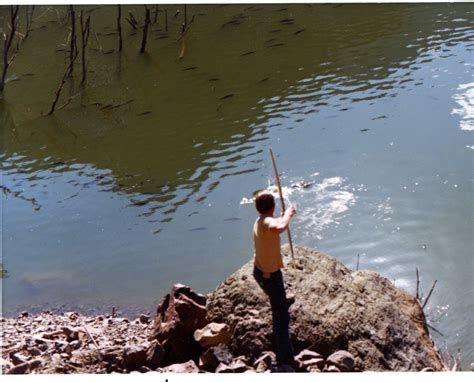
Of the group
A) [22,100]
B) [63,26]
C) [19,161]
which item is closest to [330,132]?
[19,161]

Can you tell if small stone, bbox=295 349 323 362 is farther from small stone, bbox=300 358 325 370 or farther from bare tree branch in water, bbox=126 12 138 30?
bare tree branch in water, bbox=126 12 138 30

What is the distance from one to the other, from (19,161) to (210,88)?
4.57 meters

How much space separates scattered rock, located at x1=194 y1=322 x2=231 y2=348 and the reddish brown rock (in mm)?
171

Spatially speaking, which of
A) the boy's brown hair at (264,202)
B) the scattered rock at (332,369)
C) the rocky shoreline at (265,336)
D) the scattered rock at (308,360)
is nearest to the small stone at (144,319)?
the rocky shoreline at (265,336)

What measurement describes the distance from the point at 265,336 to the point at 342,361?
0.65m

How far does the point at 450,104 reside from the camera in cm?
1353

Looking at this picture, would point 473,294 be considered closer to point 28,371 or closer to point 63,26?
point 28,371

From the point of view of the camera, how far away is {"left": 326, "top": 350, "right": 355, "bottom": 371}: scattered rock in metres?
5.73

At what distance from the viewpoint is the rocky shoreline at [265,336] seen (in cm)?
595

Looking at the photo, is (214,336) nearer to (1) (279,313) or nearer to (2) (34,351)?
(1) (279,313)

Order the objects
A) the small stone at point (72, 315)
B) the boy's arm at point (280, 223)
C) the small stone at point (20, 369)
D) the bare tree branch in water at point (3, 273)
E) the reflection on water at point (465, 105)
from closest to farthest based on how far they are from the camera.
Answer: the boy's arm at point (280, 223) → the small stone at point (20, 369) → the small stone at point (72, 315) → the bare tree branch in water at point (3, 273) → the reflection on water at point (465, 105)

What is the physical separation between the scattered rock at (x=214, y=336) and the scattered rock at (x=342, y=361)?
0.89 meters

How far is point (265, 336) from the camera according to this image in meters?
5.98

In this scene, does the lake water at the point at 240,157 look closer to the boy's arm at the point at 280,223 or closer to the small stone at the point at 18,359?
the small stone at the point at 18,359
